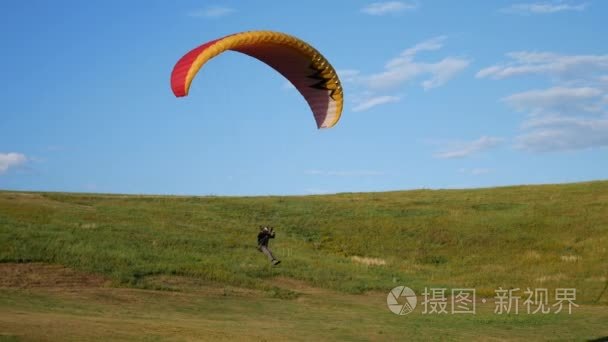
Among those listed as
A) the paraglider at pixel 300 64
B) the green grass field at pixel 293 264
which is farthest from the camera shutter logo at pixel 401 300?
the paraglider at pixel 300 64

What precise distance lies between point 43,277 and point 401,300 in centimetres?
1405

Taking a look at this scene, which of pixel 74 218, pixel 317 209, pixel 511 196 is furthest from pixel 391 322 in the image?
pixel 511 196

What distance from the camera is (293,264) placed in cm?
3594

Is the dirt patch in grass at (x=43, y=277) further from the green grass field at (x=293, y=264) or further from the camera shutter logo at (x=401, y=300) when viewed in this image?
the camera shutter logo at (x=401, y=300)

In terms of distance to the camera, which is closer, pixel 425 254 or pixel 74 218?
pixel 74 218

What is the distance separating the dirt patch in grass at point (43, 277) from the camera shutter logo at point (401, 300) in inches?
425

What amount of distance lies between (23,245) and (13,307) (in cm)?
1107

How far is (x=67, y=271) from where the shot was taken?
28.7m

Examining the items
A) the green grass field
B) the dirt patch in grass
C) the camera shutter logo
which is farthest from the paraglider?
the dirt patch in grass

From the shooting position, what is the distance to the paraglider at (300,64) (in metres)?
22.0

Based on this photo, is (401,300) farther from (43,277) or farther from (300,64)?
(43,277)

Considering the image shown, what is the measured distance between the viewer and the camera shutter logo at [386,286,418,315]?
28.1 meters

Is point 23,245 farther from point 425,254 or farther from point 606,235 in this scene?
point 606,235

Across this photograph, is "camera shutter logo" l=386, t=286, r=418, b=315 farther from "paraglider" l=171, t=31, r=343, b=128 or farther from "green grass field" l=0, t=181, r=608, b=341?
"paraglider" l=171, t=31, r=343, b=128
